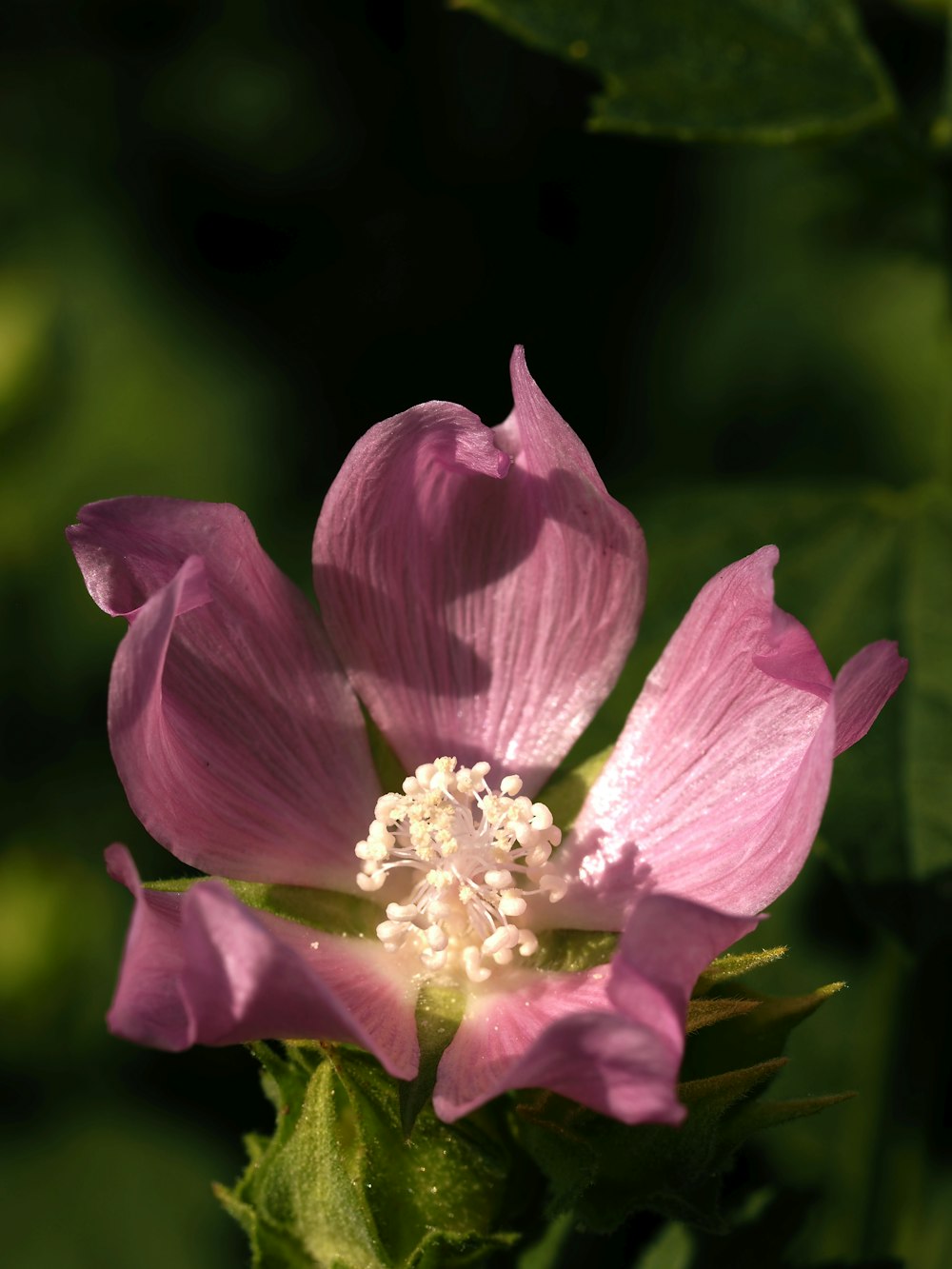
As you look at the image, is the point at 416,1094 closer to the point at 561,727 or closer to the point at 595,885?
the point at 595,885

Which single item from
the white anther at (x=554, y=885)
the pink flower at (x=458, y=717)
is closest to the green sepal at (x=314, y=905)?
the pink flower at (x=458, y=717)

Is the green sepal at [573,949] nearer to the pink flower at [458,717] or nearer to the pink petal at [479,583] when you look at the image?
the pink flower at [458,717]

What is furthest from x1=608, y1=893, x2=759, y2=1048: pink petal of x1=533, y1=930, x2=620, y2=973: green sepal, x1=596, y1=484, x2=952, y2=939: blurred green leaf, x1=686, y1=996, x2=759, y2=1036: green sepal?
x1=596, y1=484, x2=952, y2=939: blurred green leaf

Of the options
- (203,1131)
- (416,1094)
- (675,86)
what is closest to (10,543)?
(203,1131)

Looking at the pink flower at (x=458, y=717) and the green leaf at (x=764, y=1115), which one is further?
the pink flower at (x=458, y=717)

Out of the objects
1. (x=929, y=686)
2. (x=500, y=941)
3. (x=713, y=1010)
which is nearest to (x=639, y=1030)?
(x=713, y=1010)

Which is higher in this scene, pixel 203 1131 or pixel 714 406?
pixel 714 406
